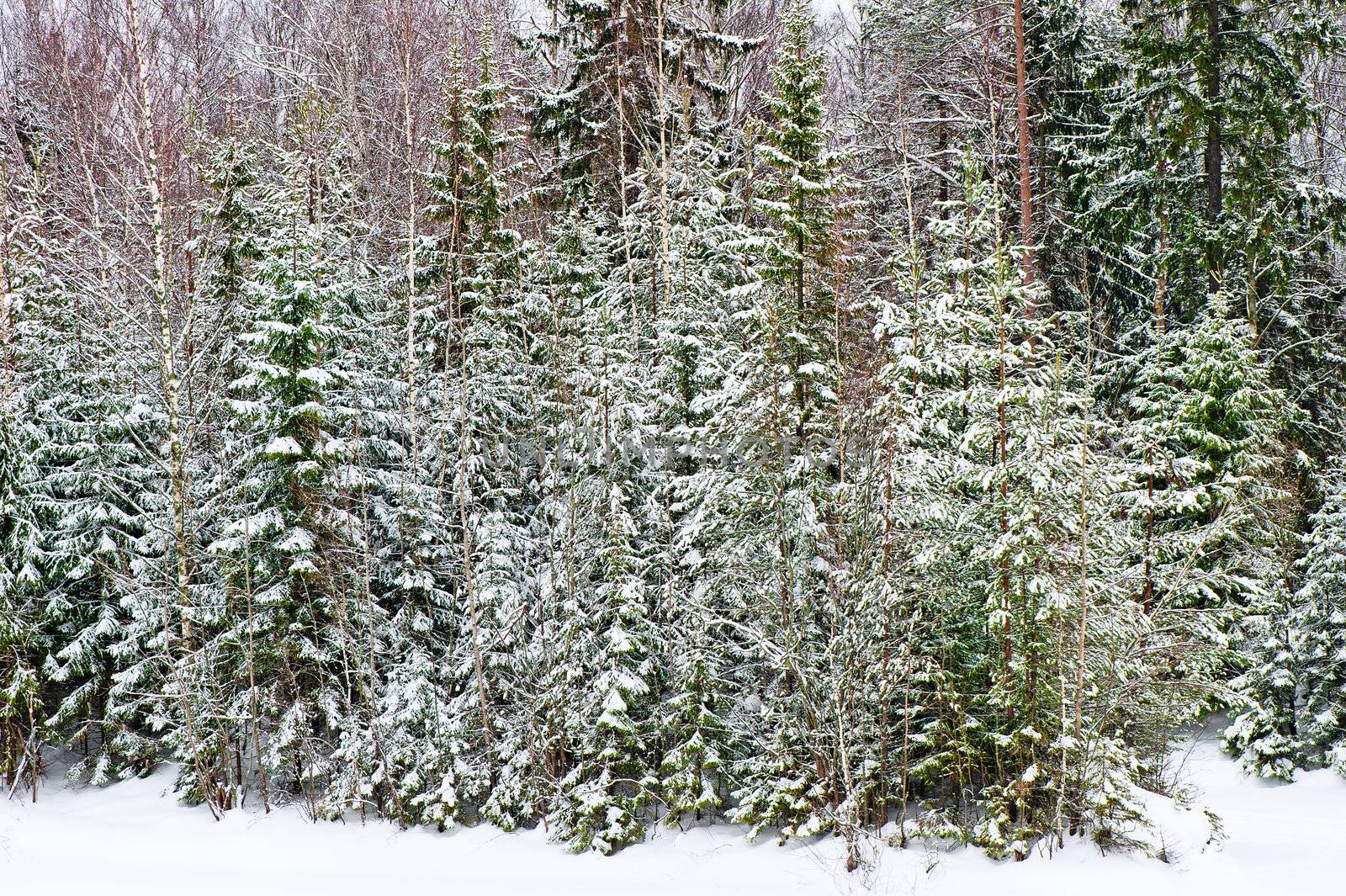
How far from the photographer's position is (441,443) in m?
15.9

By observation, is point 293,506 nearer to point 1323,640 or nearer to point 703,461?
point 703,461

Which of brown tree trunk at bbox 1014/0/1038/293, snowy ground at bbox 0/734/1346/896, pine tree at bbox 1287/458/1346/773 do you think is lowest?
snowy ground at bbox 0/734/1346/896

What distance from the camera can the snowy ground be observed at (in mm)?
10953

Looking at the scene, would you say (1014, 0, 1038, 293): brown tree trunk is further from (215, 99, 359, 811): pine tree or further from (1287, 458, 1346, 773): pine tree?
(215, 99, 359, 811): pine tree

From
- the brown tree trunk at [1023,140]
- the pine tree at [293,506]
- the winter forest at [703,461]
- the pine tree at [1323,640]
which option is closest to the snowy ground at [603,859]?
the winter forest at [703,461]

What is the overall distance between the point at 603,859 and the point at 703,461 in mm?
6057

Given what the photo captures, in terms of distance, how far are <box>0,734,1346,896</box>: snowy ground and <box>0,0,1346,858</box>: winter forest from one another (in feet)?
1.45

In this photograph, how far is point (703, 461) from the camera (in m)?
14.0

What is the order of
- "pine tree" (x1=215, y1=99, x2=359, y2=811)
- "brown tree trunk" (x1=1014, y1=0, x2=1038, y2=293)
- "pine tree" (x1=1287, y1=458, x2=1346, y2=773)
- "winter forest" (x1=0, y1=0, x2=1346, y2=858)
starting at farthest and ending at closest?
"pine tree" (x1=215, y1=99, x2=359, y2=811) < "brown tree trunk" (x1=1014, y1=0, x2=1038, y2=293) < "pine tree" (x1=1287, y1=458, x2=1346, y2=773) < "winter forest" (x1=0, y1=0, x2=1346, y2=858)

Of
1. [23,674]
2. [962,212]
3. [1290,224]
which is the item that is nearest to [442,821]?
[23,674]

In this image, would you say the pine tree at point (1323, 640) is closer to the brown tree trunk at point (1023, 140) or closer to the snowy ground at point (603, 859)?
the snowy ground at point (603, 859)

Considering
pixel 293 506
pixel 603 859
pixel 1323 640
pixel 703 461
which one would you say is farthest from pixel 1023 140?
pixel 293 506

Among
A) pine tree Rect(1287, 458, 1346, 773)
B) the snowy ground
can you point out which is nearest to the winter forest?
pine tree Rect(1287, 458, 1346, 773)

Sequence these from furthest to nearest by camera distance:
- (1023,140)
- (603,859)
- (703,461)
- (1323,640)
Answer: (1023,140) → (1323,640) → (703,461) → (603,859)
